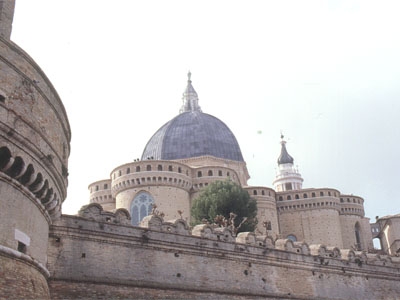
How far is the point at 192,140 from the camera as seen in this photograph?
60.0 m

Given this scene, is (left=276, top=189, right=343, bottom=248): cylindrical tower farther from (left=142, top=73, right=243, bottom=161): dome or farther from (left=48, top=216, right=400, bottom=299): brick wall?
(left=48, top=216, right=400, bottom=299): brick wall

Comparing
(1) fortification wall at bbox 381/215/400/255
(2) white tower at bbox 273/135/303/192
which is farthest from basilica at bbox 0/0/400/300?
(2) white tower at bbox 273/135/303/192

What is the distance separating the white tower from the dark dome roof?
1914 centimetres

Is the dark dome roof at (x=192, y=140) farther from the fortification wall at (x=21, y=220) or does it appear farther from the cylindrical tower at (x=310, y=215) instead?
the fortification wall at (x=21, y=220)

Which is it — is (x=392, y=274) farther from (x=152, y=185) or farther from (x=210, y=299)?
(x=152, y=185)

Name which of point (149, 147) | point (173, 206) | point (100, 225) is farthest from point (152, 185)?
point (100, 225)

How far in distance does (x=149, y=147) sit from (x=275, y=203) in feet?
55.1

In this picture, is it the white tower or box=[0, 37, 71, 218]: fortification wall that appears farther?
the white tower

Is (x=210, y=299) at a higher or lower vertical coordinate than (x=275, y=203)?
lower

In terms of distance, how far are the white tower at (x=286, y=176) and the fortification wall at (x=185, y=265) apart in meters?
47.6

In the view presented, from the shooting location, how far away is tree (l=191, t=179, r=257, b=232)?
1626 inches

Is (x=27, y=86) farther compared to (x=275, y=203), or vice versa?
(x=275, y=203)

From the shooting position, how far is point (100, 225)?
63.3 ft

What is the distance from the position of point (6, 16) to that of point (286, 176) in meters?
67.1
